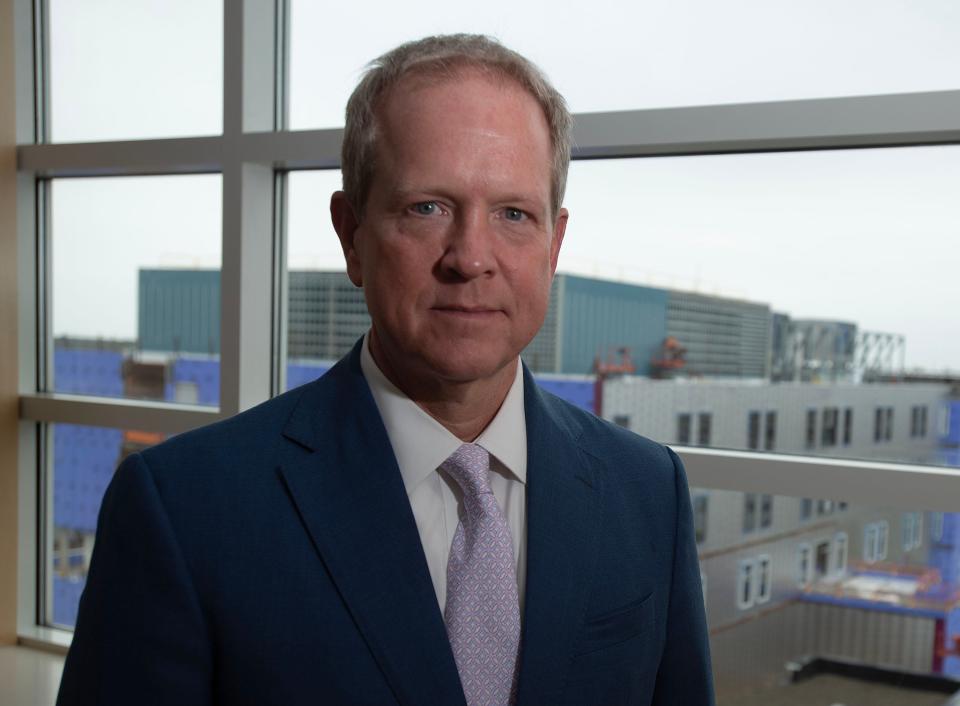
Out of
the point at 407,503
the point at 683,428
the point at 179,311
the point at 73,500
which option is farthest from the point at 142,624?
the point at 73,500

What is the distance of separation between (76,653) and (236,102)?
1.74 m

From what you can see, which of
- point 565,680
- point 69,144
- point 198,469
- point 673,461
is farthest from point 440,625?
point 69,144

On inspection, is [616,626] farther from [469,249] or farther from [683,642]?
[469,249]

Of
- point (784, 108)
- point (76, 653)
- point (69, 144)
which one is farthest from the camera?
point (69, 144)

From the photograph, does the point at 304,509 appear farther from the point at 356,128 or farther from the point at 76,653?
the point at 356,128

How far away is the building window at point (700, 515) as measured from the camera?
212 cm

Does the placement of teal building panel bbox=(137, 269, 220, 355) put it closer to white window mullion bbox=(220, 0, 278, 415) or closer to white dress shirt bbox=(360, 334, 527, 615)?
white window mullion bbox=(220, 0, 278, 415)

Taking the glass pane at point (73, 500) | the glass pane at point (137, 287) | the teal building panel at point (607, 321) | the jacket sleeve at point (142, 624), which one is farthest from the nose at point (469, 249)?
the glass pane at point (73, 500)

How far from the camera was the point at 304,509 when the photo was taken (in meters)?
0.97

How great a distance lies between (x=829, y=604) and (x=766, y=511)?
24cm

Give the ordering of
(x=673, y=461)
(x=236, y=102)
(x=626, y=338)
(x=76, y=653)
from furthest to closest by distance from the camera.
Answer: (x=236, y=102) → (x=626, y=338) → (x=673, y=461) → (x=76, y=653)

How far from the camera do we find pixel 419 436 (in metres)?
1.03

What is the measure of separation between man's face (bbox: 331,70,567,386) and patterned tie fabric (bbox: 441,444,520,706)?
13 cm

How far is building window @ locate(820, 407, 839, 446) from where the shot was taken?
1999 millimetres
